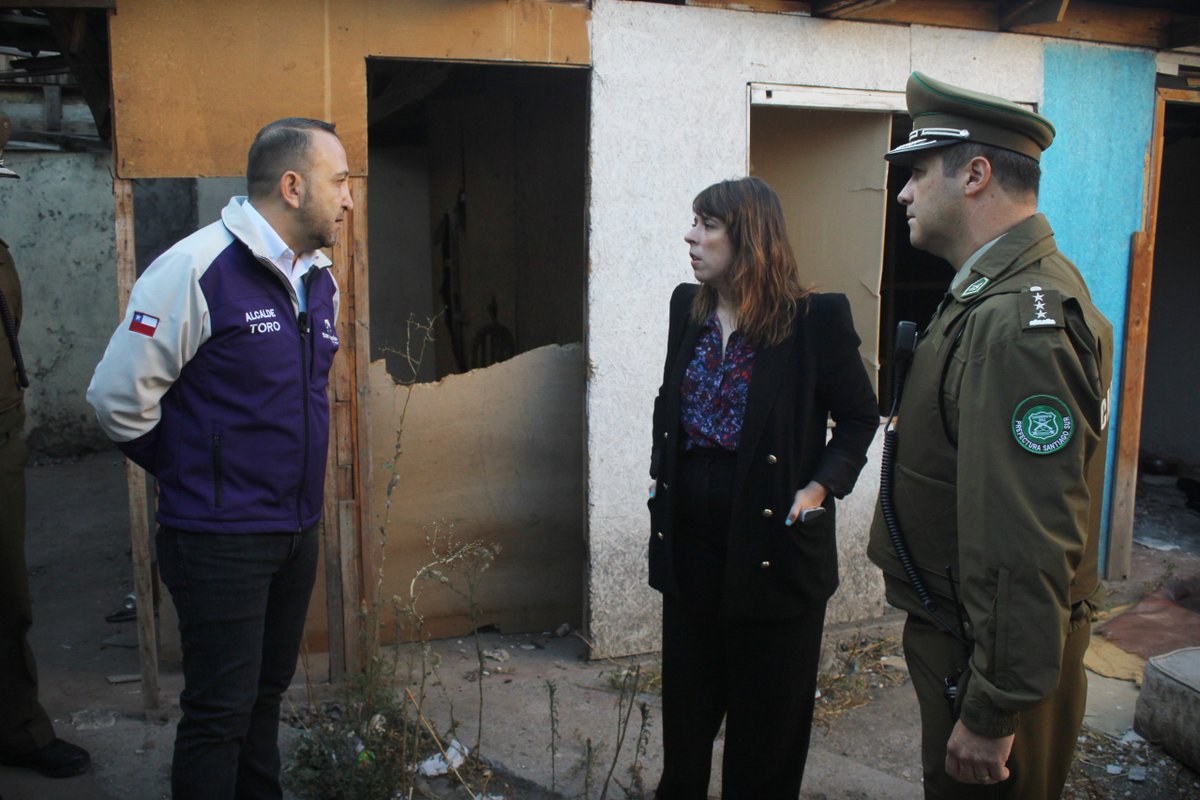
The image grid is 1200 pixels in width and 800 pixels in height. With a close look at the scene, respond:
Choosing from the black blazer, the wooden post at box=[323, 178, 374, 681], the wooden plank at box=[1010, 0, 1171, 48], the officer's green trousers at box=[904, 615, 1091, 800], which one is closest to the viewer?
the officer's green trousers at box=[904, 615, 1091, 800]

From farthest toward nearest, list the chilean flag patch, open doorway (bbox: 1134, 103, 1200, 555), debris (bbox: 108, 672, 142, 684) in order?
open doorway (bbox: 1134, 103, 1200, 555)
debris (bbox: 108, 672, 142, 684)
the chilean flag patch

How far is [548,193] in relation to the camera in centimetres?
603

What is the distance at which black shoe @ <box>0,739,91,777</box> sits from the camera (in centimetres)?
344

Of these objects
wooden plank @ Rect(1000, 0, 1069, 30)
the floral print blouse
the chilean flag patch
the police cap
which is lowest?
the floral print blouse

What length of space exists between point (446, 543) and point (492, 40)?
2.24 metres

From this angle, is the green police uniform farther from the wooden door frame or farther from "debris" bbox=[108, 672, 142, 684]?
the wooden door frame

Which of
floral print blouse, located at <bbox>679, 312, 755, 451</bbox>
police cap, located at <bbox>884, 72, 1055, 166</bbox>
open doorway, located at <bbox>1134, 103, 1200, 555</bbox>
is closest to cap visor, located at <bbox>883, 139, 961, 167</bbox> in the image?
police cap, located at <bbox>884, 72, 1055, 166</bbox>

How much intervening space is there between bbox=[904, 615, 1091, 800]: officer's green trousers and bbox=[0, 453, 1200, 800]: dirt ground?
3.94ft

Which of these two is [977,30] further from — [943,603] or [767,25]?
[943,603]

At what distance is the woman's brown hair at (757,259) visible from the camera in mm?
2760

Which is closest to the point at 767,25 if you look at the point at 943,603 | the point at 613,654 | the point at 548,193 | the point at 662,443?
the point at 548,193

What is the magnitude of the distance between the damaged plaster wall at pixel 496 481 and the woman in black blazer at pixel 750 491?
1812 millimetres

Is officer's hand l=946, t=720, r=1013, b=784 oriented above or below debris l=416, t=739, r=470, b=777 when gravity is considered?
above

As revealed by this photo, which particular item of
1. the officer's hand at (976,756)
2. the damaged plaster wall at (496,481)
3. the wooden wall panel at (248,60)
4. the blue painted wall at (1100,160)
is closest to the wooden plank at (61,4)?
the wooden wall panel at (248,60)
